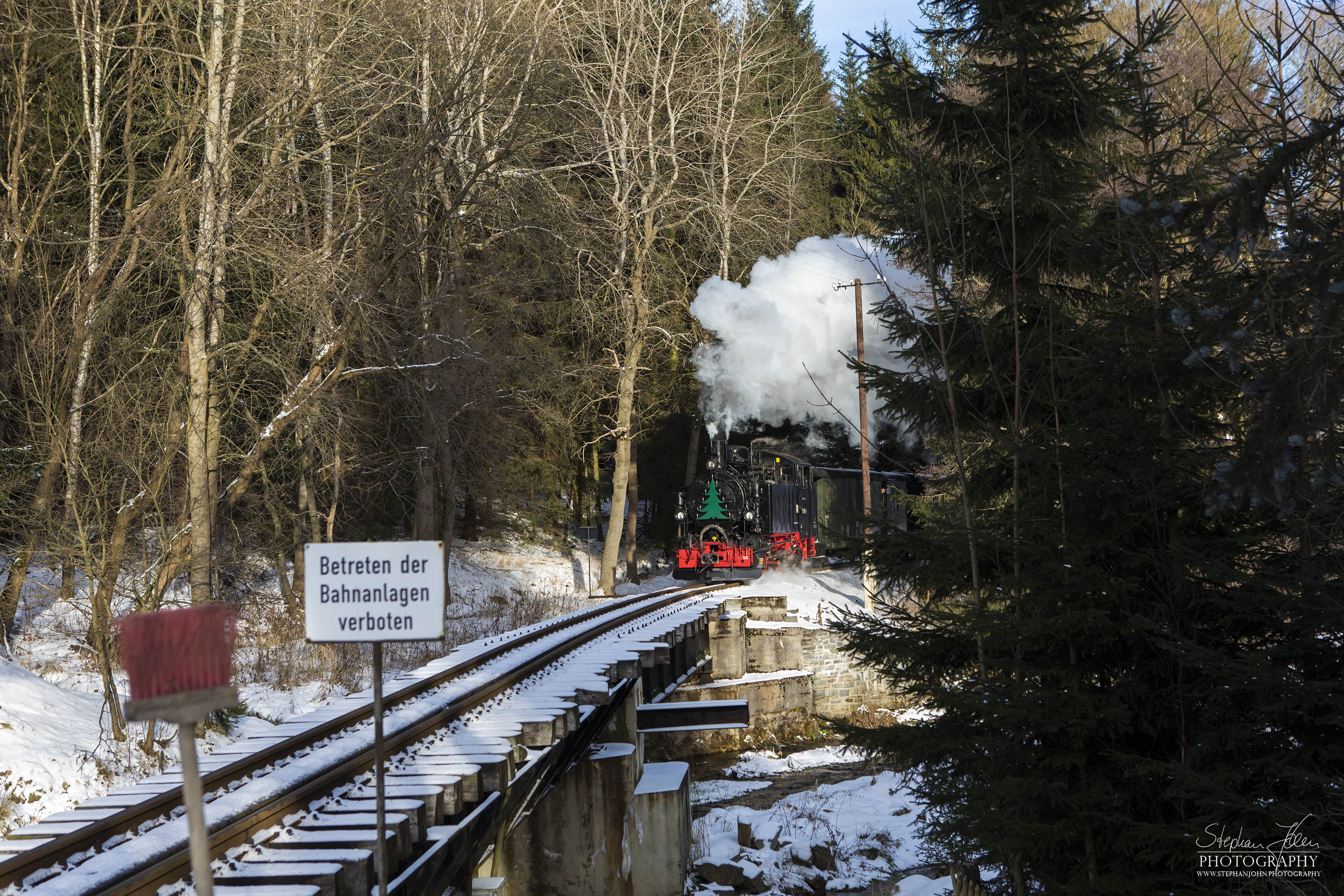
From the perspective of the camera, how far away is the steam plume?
26953mm

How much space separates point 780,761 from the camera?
741 inches

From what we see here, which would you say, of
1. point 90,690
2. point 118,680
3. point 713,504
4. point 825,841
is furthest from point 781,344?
point 90,690

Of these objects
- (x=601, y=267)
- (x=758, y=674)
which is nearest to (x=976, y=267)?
(x=758, y=674)

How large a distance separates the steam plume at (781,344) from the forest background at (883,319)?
1.08m

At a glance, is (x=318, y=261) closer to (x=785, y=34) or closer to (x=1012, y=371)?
(x=1012, y=371)

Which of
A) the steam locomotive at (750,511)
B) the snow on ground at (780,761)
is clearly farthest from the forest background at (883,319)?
the snow on ground at (780,761)

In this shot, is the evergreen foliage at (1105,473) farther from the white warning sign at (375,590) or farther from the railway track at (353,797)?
the white warning sign at (375,590)

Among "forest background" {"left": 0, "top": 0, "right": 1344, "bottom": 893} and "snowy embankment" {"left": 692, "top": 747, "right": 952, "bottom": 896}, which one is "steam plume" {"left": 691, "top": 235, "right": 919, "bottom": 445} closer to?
"forest background" {"left": 0, "top": 0, "right": 1344, "bottom": 893}

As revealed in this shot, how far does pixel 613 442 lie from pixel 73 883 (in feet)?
108

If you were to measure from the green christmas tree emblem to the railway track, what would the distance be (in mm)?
12692

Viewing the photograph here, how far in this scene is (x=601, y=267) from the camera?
92.8ft

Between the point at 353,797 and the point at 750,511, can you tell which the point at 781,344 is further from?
the point at 353,797

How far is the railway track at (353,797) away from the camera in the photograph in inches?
195

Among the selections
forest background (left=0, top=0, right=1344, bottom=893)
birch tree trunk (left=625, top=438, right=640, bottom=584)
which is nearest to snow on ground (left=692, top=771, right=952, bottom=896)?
forest background (left=0, top=0, right=1344, bottom=893)
